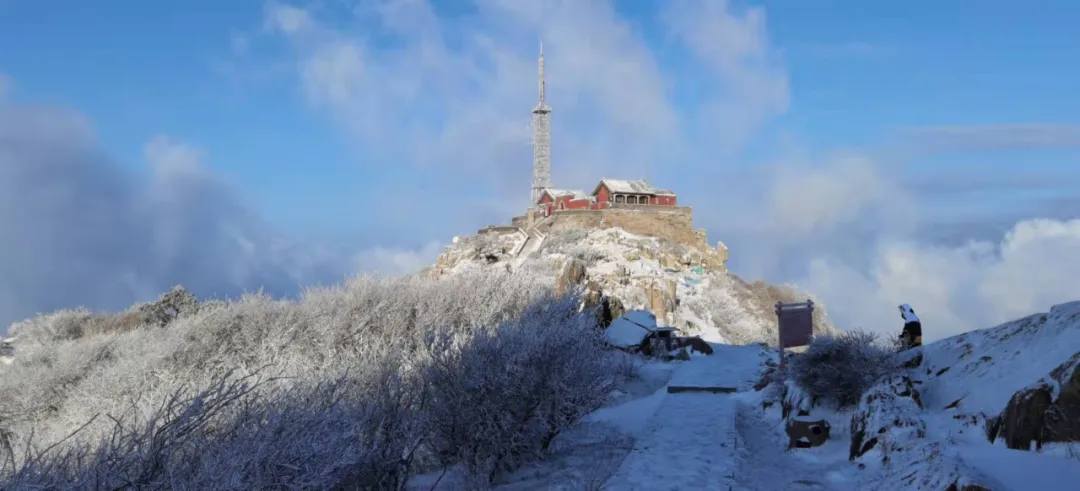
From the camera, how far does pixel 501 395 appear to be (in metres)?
9.48

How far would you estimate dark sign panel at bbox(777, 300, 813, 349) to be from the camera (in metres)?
15.1

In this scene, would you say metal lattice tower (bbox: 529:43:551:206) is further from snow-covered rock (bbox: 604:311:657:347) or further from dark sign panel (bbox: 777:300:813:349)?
dark sign panel (bbox: 777:300:813:349)

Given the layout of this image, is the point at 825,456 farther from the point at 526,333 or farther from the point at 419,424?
the point at 419,424

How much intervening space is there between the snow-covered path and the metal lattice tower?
56186 millimetres

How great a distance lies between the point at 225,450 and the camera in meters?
5.55

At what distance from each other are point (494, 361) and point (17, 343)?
3030cm

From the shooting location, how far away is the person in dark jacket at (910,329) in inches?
451

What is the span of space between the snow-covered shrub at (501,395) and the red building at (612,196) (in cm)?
4842

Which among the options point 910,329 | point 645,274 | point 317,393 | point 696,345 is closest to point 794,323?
point 910,329

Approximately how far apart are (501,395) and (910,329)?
7.16 metres

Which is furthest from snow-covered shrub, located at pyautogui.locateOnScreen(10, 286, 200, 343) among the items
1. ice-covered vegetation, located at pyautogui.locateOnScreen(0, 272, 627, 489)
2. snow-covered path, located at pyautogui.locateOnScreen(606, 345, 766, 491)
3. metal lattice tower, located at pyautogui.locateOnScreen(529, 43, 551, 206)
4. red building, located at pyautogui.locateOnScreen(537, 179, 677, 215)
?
metal lattice tower, located at pyautogui.locateOnScreen(529, 43, 551, 206)

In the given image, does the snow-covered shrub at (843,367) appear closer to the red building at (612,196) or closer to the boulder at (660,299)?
the boulder at (660,299)

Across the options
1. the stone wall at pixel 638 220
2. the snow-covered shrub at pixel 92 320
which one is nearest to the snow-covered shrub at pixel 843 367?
the snow-covered shrub at pixel 92 320

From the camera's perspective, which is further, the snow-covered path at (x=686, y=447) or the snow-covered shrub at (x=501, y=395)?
the snow-covered shrub at (x=501, y=395)
